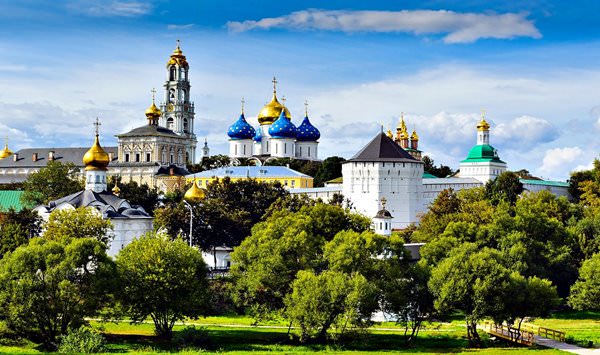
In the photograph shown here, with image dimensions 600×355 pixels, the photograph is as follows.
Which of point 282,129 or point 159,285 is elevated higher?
point 282,129

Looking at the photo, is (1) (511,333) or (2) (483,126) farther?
(2) (483,126)

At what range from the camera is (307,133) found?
348 ft

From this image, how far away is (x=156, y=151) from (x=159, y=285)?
6188 centimetres

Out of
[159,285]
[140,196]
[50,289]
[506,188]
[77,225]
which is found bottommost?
[50,289]

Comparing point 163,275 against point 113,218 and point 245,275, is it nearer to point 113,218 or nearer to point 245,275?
point 245,275

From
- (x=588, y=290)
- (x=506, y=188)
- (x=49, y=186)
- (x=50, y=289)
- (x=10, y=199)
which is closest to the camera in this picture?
(x=50, y=289)

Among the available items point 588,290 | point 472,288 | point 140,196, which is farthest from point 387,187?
point 472,288

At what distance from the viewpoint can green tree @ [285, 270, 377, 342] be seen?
41281 mm

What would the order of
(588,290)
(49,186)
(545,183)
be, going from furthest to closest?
(545,183)
(49,186)
(588,290)

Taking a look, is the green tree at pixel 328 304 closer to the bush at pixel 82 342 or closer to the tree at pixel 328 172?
the bush at pixel 82 342

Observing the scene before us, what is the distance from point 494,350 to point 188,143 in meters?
78.0

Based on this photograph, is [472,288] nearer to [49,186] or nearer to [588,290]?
[588,290]

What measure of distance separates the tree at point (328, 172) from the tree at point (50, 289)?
173 ft

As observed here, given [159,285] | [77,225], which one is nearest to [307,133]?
[77,225]
